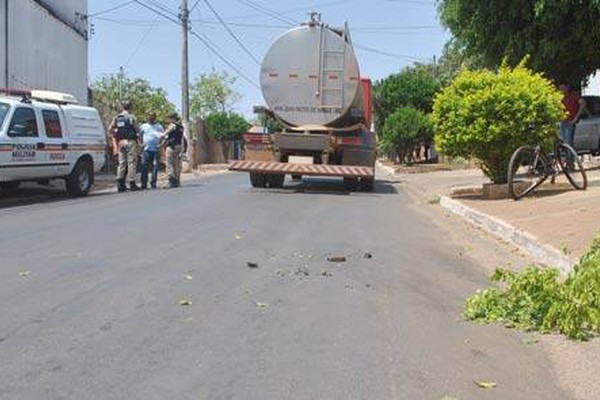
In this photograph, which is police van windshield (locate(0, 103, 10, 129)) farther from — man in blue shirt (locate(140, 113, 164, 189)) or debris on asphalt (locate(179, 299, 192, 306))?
debris on asphalt (locate(179, 299, 192, 306))

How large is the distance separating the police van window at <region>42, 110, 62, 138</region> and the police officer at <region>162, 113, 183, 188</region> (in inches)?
135

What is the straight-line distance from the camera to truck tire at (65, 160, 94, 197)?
663 inches

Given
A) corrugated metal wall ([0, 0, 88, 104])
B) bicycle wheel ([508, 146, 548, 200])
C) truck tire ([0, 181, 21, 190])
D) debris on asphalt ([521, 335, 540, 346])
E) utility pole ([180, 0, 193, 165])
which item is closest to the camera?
debris on asphalt ([521, 335, 540, 346])

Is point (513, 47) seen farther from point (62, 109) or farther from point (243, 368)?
point (243, 368)

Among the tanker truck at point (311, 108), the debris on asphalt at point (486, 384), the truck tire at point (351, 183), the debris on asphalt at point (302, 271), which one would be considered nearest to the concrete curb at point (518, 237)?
the debris on asphalt at point (302, 271)

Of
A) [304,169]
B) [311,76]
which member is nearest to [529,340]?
[304,169]

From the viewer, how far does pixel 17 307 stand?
6.11 meters

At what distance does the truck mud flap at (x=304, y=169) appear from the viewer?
17.3 m

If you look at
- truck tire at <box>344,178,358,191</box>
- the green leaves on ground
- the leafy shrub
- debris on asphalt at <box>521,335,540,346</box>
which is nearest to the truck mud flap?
truck tire at <box>344,178,358,191</box>

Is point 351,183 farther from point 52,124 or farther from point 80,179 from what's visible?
point 52,124

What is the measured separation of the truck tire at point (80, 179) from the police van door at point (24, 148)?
39.6 inches

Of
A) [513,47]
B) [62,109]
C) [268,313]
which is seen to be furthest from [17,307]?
[513,47]

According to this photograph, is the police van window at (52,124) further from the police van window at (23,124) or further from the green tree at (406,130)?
the green tree at (406,130)

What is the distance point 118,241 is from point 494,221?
5066 millimetres
